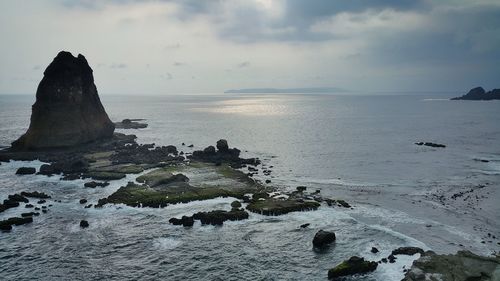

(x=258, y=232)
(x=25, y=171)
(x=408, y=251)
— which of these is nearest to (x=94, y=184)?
(x=25, y=171)

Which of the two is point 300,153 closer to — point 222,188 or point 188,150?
point 188,150

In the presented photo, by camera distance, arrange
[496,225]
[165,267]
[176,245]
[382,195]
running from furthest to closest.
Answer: [382,195] < [496,225] < [176,245] < [165,267]

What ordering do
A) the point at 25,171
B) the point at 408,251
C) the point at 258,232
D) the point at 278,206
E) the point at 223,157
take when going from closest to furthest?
the point at 408,251 < the point at 258,232 < the point at 278,206 < the point at 25,171 < the point at 223,157

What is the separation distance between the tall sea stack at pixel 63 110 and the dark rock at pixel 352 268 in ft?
296

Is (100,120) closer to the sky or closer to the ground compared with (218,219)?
closer to the sky

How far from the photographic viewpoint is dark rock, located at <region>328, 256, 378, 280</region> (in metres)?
39.8

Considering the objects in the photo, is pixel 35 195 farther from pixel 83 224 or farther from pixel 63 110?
pixel 63 110

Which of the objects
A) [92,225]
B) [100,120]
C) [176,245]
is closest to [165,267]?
[176,245]

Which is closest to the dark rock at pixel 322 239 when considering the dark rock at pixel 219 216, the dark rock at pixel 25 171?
the dark rock at pixel 219 216

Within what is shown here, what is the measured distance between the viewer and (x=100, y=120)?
123000mm

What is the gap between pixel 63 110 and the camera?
109m

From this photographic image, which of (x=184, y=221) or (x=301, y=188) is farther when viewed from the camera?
(x=301, y=188)

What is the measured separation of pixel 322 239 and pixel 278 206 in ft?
48.1

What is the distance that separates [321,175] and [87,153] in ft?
198
